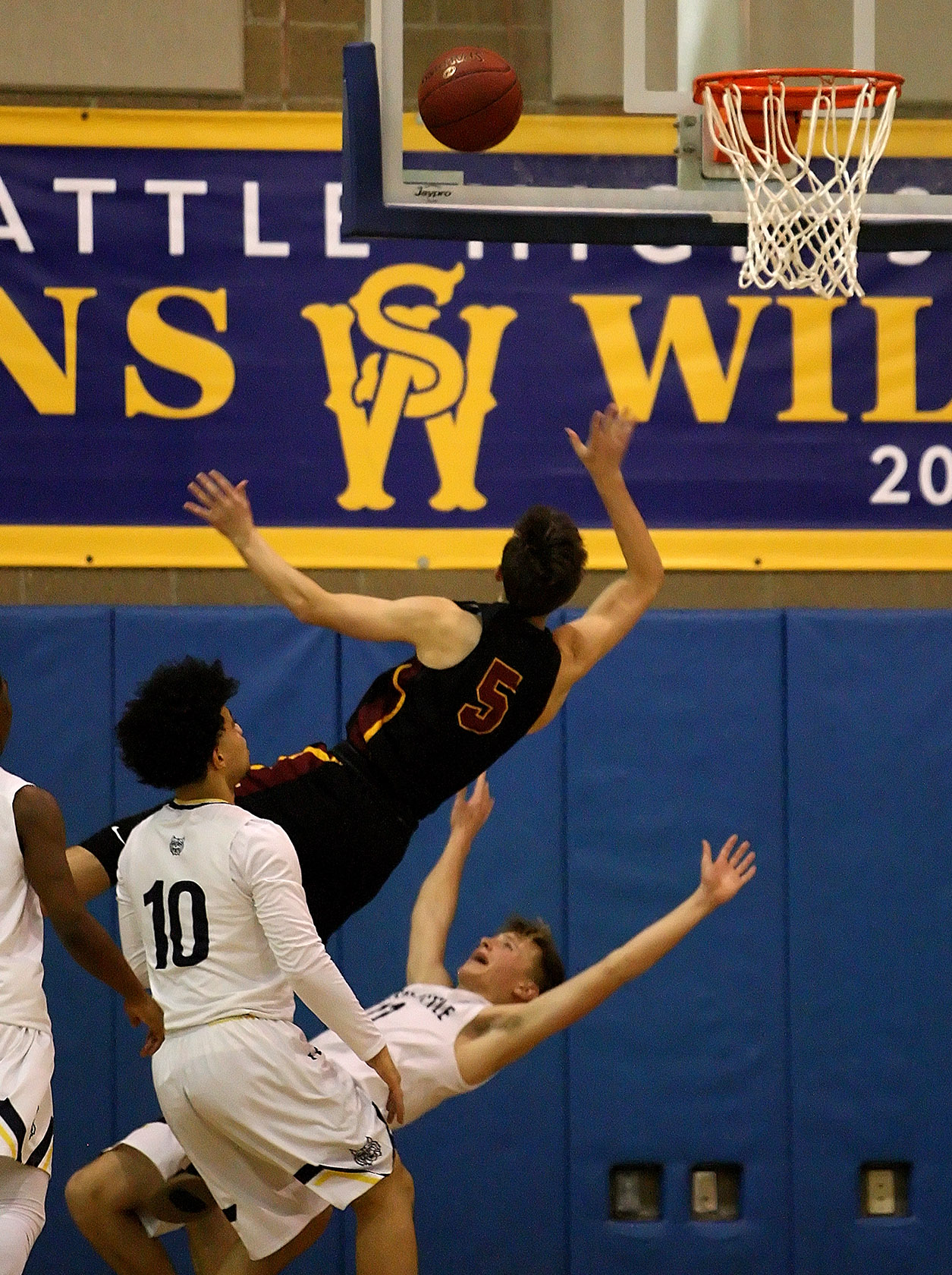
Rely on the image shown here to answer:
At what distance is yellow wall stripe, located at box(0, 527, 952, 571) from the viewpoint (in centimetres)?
628

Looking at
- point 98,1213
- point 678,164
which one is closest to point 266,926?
point 98,1213

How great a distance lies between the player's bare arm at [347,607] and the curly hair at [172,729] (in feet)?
1.07

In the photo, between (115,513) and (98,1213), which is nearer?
(98,1213)

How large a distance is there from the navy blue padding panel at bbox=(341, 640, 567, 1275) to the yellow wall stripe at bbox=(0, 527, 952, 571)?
410mm

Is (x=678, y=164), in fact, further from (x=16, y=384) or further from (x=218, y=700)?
(x=16, y=384)

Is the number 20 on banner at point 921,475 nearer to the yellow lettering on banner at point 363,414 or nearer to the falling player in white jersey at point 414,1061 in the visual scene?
the yellow lettering on banner at point 363,414

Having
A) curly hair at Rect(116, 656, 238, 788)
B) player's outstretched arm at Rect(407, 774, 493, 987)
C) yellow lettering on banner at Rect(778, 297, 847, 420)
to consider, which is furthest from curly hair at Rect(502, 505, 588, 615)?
yellow lettering on banner at Rect(778, 297, 847, 420)

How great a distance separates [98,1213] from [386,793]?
127 cm

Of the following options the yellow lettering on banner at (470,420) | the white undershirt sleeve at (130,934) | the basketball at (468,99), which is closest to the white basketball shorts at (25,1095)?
the white undershirt sleeve at (130,934)

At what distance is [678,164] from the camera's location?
485 cm

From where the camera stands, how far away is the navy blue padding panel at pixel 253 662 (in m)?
6.11

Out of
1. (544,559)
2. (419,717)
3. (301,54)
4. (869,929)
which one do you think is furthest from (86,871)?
(301,54)

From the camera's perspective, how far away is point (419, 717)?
14.3ft

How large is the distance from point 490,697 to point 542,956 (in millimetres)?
873
